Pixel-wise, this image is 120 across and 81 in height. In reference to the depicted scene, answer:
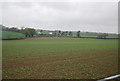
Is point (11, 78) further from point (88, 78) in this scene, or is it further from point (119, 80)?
point (119, 80)

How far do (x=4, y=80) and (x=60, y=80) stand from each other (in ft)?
9.44

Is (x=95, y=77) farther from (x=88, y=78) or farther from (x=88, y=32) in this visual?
(x=88, y=32)

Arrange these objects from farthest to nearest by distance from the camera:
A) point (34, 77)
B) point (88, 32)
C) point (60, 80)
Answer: point (88, 32) < point (34, 77) < point (60, 80)

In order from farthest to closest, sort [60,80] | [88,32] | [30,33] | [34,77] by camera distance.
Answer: [88,32] → [30,33] → [34,77] → [60,80]

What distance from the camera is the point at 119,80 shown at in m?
5.04

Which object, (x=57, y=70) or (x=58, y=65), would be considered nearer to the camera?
(x=57, y=70)

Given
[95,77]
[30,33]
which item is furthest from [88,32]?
[95,77]

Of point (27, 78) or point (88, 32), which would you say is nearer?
point (27, 78)

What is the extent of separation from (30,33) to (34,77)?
6306 centimetres

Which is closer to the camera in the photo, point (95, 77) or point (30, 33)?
point (95, 77)

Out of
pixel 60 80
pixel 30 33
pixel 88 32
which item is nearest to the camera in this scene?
pixel 60 80

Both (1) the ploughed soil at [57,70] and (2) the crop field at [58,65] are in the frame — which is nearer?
(1) the ploughed soil at [57,70]

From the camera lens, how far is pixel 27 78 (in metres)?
5.21

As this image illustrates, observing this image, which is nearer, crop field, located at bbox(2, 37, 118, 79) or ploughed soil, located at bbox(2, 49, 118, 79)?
ploughed soil, located at bbox(2, 49, 118, 79)
